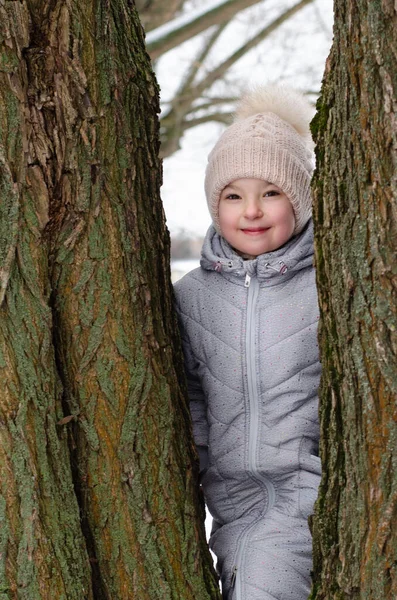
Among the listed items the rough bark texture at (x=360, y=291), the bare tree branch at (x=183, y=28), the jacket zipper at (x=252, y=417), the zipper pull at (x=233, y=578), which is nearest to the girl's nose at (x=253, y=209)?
the jacket zipper at (x=252, y=417)

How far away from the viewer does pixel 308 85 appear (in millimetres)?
10734

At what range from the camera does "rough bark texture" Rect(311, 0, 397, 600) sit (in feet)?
5.12

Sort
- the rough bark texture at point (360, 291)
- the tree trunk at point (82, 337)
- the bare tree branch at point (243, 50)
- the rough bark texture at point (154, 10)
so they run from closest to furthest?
the rough bark texture at point (360, 291), the tree trunk at point (82, 337), the rough bark texture at point (154, 10), the bare tree branch at point (243, 50)

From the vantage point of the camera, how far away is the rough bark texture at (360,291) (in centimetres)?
156

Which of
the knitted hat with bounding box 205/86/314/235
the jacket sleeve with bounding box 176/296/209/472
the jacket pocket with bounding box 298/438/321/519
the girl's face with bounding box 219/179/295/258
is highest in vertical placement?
the knitted hat with bounding box 205/86/314/235

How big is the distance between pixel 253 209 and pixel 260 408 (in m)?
0.51

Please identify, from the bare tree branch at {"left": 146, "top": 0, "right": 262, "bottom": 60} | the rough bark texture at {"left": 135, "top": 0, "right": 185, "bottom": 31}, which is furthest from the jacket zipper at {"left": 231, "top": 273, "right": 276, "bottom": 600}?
the rough bark texture at {"left": 135, "top": 0, "right": 185, "bottom": 31}

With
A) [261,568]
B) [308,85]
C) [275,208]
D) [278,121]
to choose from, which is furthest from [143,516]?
[308,85]

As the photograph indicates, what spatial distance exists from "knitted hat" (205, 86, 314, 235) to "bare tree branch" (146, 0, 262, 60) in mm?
3796

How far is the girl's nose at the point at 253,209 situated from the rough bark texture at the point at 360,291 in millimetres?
503

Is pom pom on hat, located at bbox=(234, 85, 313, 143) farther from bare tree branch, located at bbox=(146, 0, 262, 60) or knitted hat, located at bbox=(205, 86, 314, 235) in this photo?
bare tree branch, located at bbox=(146, 0, 262, 60)

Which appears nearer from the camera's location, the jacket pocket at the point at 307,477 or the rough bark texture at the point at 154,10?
the jacket pocket at the point at 307,477

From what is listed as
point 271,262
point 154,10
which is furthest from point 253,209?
point 154,10

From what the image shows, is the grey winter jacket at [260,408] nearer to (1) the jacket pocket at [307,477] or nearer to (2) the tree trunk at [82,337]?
(1) the jacket pocket at [307,477]
